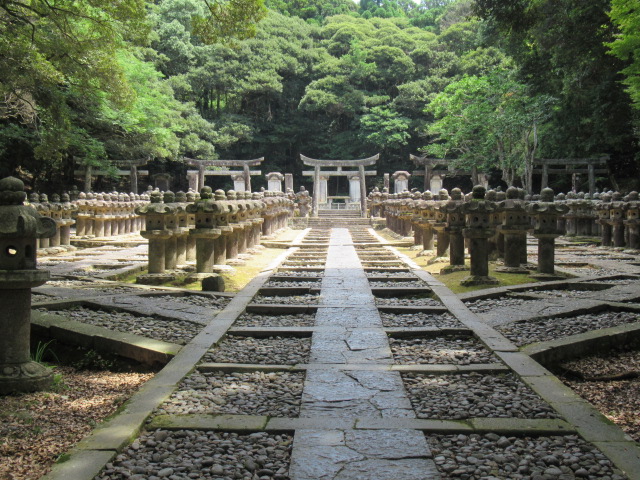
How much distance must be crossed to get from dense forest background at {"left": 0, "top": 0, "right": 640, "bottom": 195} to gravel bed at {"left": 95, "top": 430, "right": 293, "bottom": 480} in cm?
771

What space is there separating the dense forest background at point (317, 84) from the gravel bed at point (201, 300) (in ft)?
15.9

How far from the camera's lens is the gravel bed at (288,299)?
735cm

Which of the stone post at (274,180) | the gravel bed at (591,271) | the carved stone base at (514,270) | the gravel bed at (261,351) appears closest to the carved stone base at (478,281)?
the carved stone base at (514,270)

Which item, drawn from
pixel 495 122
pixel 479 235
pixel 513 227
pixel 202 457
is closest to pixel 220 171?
pixel 495 122

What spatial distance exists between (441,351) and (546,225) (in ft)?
16.1

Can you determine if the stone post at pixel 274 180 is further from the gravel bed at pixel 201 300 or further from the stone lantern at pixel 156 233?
the gravel bed at pixel 201 300

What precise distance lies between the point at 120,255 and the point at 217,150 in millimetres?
28800

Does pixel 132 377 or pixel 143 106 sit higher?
pixel 143 106

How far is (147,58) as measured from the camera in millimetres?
37719

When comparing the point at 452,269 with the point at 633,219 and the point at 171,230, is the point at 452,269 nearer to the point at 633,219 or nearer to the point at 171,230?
the point at 171,230

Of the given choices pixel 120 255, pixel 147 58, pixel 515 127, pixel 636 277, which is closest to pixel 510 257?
pixel 636 277

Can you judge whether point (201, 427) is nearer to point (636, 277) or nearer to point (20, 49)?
point (636, 277)

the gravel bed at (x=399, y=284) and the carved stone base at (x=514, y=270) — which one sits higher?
the carved stone base at (x=514, y=270)

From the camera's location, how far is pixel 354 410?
3.53 m
